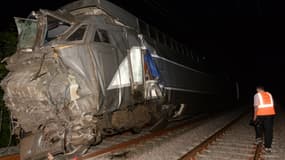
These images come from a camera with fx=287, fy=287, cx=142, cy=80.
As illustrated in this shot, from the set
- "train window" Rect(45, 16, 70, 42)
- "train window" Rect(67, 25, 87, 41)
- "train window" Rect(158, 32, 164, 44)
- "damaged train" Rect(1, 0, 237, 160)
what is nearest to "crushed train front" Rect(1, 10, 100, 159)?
"damaged train" Rect(1, 0, 237, 160)

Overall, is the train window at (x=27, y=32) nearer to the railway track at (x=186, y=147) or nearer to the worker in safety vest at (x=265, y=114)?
the railway track at (x=186, y=147)

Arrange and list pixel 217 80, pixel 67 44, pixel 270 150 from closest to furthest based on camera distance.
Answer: pixel 67 44, pixel 270 150, pixel 217 80

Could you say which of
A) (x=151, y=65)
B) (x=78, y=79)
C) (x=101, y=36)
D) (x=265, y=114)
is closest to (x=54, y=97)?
(x=78, y=79)

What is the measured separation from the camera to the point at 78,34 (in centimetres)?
642

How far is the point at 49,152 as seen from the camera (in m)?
5.93

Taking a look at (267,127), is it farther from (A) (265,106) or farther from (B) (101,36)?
(B) (101,36)

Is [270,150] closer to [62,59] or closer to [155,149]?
[155,149]

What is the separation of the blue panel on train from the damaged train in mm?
21

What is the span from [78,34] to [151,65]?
225 centimetres

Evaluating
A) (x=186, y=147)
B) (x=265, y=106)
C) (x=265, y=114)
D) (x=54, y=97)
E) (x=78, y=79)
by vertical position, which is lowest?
(x=186, y=147)

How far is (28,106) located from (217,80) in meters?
13.4

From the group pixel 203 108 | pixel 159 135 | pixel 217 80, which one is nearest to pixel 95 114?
pixel 159 135

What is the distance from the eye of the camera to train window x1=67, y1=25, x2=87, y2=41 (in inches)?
249

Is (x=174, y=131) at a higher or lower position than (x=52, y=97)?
lower
